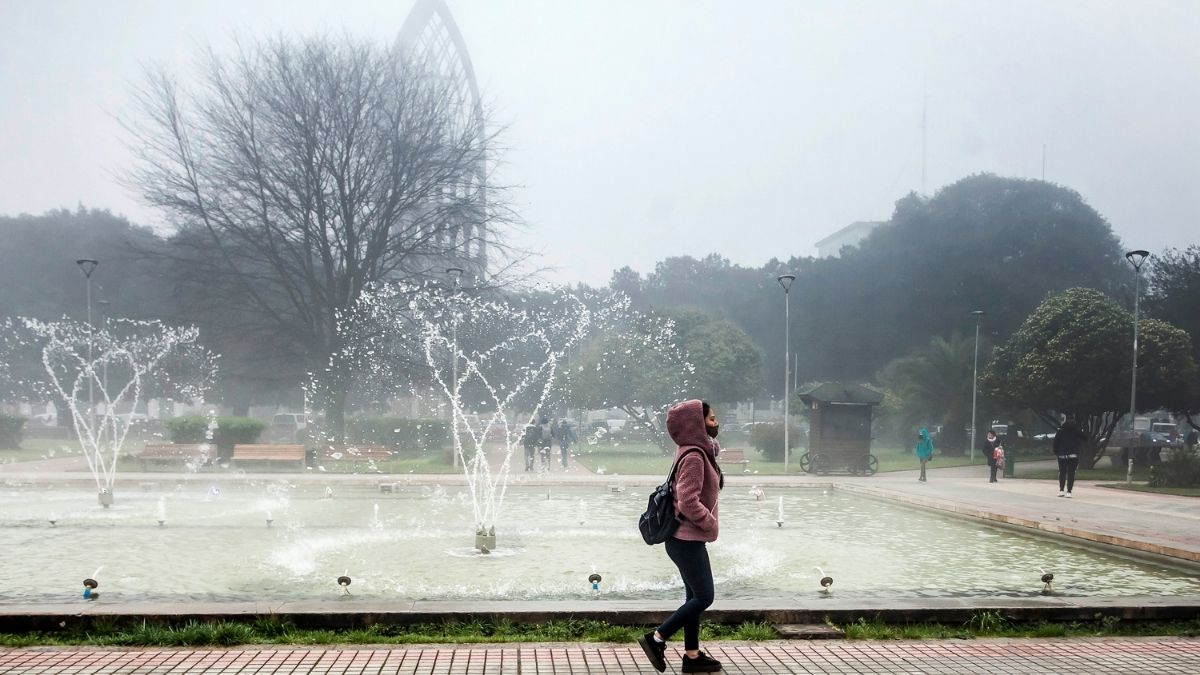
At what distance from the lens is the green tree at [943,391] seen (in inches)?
1756

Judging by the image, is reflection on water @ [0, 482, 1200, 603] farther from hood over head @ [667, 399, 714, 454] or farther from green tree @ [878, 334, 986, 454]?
green tree @ [878, 334, 986, 454]

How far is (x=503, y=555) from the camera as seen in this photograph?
11680 mm

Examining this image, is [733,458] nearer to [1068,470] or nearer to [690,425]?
[1068,470]

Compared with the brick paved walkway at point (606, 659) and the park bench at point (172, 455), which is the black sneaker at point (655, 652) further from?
the park bench at point (172, 455)

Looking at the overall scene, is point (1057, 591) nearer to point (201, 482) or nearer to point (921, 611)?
→ point (921, 611)

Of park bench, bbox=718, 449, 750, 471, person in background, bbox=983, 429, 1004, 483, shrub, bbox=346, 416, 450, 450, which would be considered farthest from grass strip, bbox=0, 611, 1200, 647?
shrub, bbox=346, 416, 450, 450

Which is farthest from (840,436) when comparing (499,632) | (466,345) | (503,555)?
(499,632)

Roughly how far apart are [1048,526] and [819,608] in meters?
8.10

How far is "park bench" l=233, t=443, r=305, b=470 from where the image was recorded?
29.8 m

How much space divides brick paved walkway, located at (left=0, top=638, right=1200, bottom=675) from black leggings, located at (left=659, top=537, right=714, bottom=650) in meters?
0.31

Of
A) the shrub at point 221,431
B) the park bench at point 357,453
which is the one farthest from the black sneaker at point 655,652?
the shrub at point 221,431

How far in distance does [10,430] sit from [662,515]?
4184cm

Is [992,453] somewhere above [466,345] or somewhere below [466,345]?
below

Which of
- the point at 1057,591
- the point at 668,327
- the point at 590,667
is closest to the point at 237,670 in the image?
the point at 590,667
